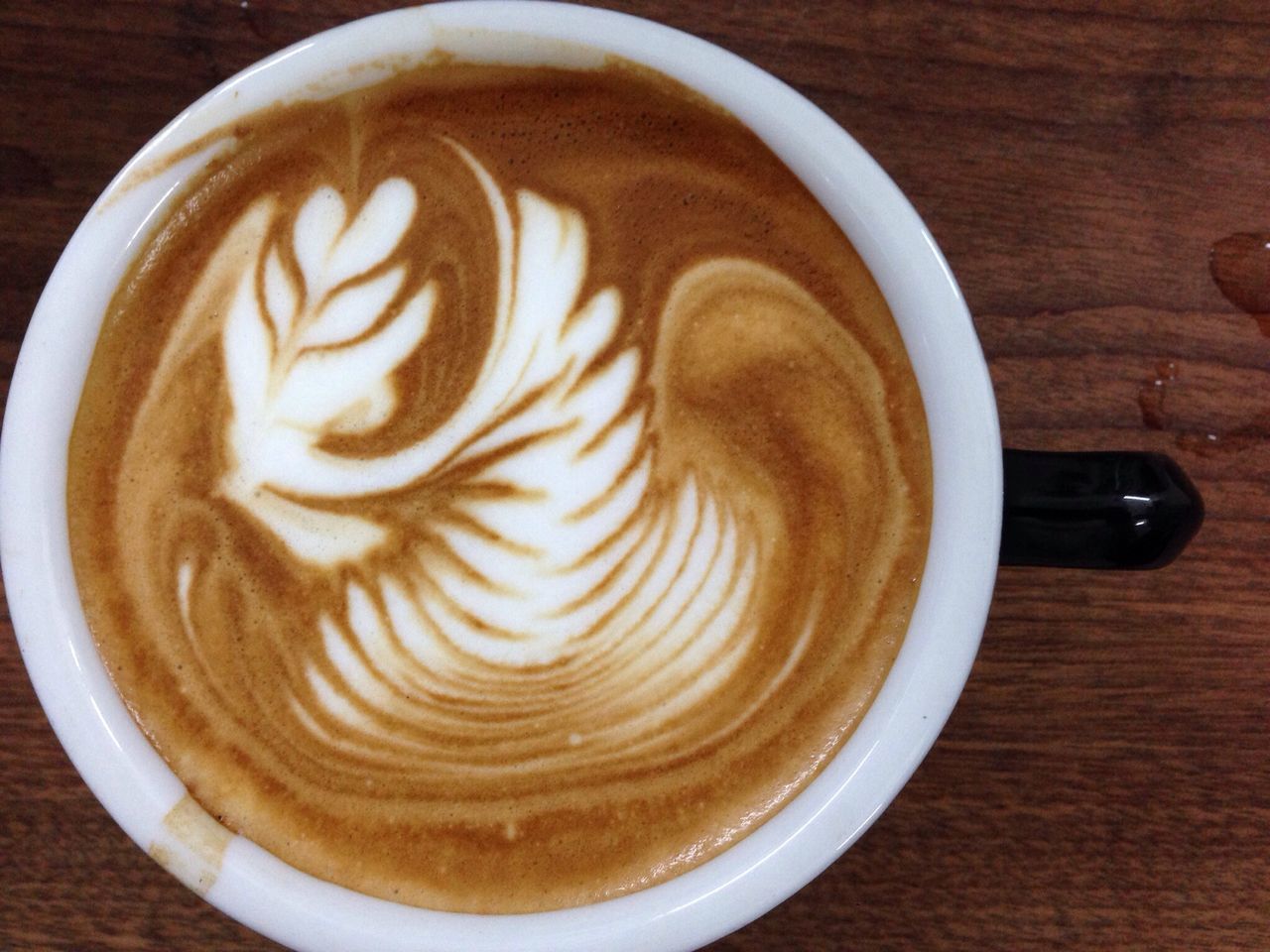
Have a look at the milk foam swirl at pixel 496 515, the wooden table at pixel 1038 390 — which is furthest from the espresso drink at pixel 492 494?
the wooden table at pixel 1038 390

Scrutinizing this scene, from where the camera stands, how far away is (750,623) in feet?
3.14

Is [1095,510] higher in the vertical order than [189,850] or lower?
higher

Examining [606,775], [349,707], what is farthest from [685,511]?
[349,707]

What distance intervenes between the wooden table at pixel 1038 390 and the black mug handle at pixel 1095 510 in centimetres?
21

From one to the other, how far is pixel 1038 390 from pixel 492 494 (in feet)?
2.10

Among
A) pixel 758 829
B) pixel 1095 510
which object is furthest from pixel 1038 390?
pixel 758 829

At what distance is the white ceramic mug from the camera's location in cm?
88

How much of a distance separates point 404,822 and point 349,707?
13 cm

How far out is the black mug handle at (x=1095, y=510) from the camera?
0.87 m

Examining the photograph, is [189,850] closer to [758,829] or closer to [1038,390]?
[758,829]

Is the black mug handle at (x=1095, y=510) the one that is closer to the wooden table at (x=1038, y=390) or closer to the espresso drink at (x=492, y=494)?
the espresso drink at (x=492, y=494)

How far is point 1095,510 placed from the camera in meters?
0.87

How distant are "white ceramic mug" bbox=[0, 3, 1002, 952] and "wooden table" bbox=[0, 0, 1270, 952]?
241 mm

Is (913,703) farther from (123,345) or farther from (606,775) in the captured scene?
(123,345)
